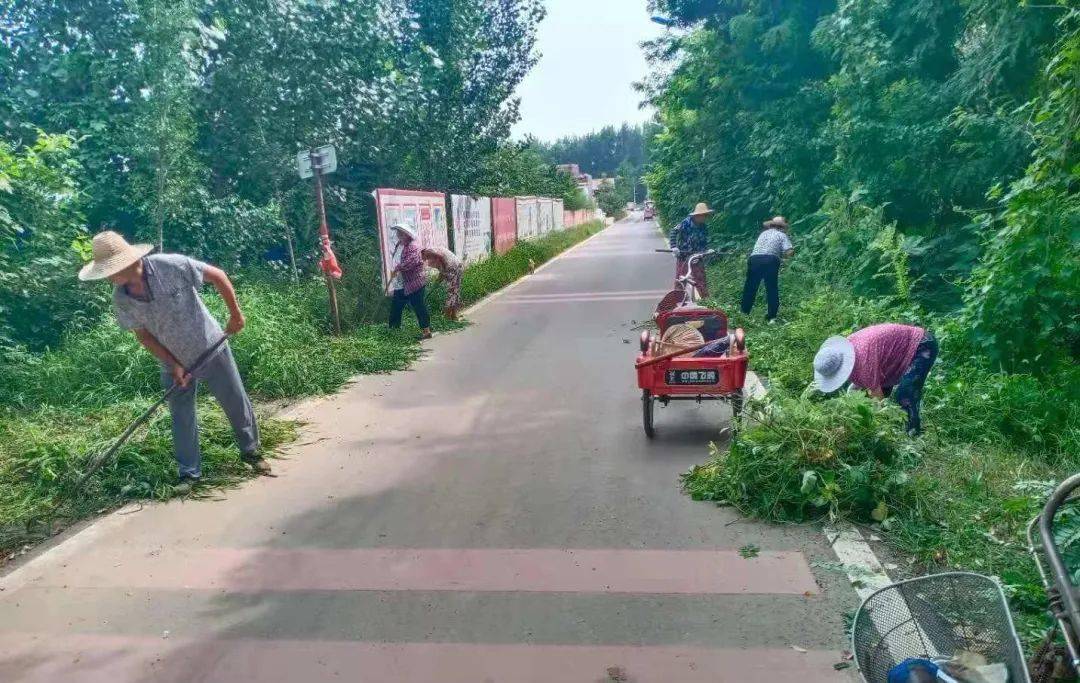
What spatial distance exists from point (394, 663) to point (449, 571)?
841 mm

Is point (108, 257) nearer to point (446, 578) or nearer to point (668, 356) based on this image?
point (446, 578)

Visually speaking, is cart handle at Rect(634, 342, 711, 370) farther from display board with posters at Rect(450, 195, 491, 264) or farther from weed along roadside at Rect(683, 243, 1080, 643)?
display board with posters at Rect(450, 195, 491, 264)

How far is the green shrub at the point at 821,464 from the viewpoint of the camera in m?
4.44

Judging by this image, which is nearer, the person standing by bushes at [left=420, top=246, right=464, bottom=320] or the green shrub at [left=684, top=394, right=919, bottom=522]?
the green shrub at [left=684, top=394, right=919, bottom=522]

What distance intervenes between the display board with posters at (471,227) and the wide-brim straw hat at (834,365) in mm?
12808

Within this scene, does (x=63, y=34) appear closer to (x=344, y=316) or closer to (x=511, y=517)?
(x=344, y=316)

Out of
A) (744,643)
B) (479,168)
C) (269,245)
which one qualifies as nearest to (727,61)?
(479,168)

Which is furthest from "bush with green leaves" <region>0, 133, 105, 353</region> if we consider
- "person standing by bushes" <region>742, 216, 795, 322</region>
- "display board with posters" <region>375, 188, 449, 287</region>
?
"person standing by bushes" <region>742, 216, 795, 322</region>

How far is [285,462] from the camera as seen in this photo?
5.97 m

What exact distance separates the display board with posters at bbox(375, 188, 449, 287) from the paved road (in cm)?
581

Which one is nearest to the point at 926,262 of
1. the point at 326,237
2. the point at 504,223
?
the point at 326,237

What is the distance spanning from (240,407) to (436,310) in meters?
7.41

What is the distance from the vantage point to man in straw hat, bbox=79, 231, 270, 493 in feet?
16.3

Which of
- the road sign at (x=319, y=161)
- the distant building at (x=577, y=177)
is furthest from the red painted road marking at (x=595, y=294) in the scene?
the distant building at (x=577, y=177)
